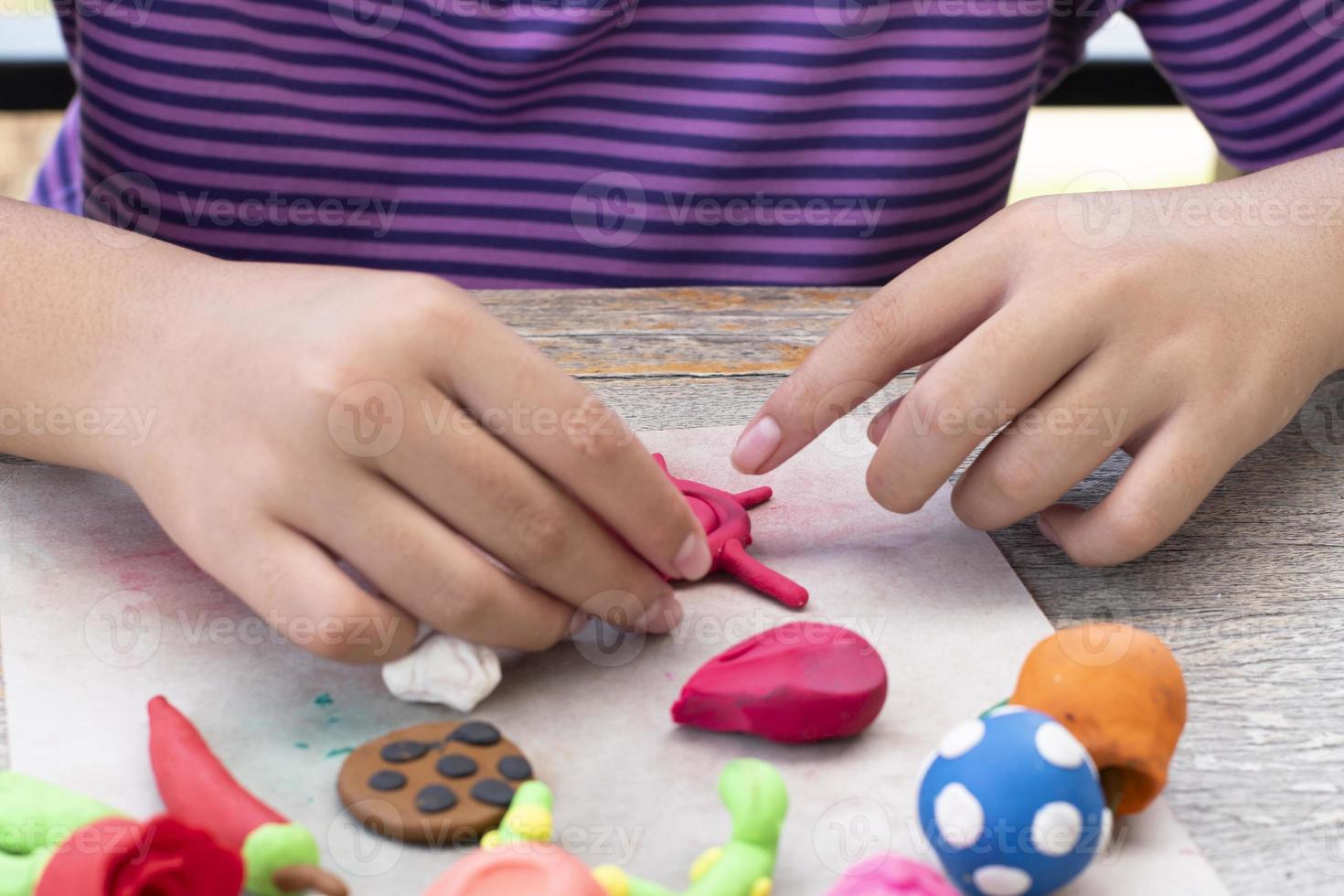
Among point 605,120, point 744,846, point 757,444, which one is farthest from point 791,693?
point 605,120

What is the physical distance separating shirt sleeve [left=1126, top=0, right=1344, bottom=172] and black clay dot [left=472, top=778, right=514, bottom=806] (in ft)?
2.63

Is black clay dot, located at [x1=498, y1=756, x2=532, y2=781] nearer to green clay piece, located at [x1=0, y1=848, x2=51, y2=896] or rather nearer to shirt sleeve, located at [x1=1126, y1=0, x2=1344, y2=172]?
green clay piece, located at [x1=0, y1=848, x2=51, y2=896]

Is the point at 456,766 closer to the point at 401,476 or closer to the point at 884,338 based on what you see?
the point at 401,476

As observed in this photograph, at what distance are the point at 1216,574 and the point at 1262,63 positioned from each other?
532mm

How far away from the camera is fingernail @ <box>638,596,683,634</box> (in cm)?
52

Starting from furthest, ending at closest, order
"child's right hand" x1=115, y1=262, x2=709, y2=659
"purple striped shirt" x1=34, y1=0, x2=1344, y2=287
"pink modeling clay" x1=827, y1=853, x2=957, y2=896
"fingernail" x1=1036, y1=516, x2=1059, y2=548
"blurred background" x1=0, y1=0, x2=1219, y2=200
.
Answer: "blurred background" x1=0, y1=0, x2=1219, y2=200
"purple striped shirt" x1=34, y1=0, x2=1344, y2=287
"fingernail" x1=1036, y1=516, x2=1059, y2=548
"child's right hand" x1=115, y1=262, x2=709, y2=659
"pink modeling clay" x1=827, y1=853, x2=957, y2=896

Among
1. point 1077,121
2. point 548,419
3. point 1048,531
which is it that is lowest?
point 1077,121

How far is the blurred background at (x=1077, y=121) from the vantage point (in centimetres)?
189

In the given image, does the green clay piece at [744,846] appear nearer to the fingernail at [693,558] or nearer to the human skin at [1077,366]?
the fingernail at [693,558]

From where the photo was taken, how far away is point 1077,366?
0.60 meters

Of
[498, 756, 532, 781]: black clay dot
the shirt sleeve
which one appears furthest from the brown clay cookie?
the shirt sleeve

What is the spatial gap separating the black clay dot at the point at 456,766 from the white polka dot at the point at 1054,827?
186 millimetres

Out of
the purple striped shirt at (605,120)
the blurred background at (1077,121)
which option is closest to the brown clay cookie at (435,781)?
the purple striped shirt at (605,120)

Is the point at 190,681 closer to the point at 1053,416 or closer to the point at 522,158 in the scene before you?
the point at 1053,416
